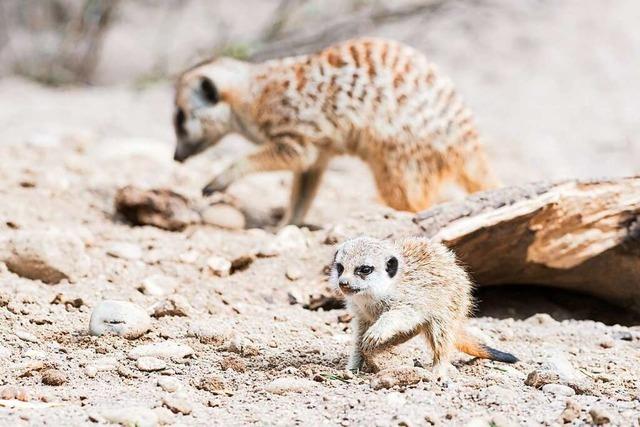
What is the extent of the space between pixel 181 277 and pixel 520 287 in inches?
58.5

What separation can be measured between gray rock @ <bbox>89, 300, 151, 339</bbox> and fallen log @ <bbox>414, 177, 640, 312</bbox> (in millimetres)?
1154

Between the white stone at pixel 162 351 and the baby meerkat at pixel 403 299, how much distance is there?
515mm

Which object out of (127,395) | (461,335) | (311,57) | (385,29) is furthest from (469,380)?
(385,29)

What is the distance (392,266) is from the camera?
2953 millimetres

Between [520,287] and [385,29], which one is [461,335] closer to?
[520,287]

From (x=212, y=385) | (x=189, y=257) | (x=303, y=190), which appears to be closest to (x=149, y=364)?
(x=212, y=385)

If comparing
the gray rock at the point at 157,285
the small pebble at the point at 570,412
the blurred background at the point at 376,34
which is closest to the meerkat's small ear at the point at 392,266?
the small pebble at the point at 570,412

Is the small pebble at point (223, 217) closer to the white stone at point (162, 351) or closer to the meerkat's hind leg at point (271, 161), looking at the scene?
the meerkat's hind leg at point (271, 161)

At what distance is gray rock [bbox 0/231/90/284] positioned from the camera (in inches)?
140

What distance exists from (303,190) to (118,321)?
2.48 meters

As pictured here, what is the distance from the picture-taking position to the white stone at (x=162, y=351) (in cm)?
287

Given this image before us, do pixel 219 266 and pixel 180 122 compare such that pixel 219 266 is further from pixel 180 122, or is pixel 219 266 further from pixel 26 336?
pixel 180 122

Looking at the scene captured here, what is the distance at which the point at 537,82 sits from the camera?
8148 mm

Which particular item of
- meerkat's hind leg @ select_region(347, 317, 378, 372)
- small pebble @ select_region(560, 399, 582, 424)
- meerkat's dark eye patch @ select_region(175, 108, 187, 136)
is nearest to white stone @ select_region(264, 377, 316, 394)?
meerkat's hind leg @ select_region(347, 317, 378, 372)
